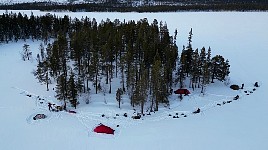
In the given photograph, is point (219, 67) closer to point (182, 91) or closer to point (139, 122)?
point (182, 91)

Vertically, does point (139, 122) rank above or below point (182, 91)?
below

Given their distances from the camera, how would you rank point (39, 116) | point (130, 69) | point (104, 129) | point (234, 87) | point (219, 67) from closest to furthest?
point (104, 129) → point (39, 116) → point (130, 69) → point (234, 87) → point (219, 67)

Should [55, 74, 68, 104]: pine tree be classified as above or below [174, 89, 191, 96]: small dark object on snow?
above

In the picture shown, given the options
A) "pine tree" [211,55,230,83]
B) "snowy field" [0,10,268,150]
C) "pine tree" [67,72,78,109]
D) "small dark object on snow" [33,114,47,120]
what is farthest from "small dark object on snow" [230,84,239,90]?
"small dark object on snow" [33,114,47,120]

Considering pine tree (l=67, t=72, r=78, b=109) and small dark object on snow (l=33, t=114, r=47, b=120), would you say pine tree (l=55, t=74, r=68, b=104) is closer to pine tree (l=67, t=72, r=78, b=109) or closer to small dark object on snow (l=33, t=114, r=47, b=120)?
pine tree (l=67, t=72, r=78, b=109)

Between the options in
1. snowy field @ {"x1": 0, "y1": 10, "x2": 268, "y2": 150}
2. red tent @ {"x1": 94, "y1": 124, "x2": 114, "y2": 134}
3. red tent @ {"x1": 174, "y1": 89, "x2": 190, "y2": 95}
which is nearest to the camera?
snowy field @ {"x1": 0, "y1": 10, "x2": 268, "y2": 150}

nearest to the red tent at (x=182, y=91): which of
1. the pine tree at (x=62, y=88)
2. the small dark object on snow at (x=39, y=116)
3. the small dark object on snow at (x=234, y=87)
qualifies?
the small dark object on snow at (x=234, y=87)

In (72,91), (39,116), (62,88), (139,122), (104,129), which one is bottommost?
(139,122)

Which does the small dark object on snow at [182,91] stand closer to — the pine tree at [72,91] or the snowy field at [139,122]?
the snowy field at [139,122]

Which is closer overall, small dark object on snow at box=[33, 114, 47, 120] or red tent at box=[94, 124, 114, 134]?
red tent at box=[94, 124, 114, 134]

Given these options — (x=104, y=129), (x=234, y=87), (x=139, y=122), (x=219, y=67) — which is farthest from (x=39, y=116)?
(x=234, y=87)

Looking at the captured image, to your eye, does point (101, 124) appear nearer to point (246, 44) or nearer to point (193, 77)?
point (193, 77)

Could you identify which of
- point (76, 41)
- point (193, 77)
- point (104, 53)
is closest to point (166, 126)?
point (193, 77)
